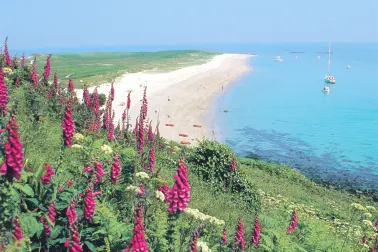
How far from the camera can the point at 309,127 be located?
47.7 m

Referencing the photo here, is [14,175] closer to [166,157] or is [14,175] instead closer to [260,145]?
[166,157]

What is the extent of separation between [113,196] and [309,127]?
44029 millimetres

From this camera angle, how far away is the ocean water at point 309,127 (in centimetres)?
3219

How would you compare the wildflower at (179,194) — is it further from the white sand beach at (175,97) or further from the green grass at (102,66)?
the green grass at (102,66)

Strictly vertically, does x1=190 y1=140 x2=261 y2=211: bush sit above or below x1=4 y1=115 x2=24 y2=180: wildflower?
below

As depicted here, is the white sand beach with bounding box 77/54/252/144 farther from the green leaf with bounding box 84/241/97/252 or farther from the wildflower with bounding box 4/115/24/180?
the wildflower with bounding box 4/115/24/180

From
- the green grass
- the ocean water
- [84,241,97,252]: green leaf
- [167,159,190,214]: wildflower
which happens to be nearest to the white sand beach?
the ocean water

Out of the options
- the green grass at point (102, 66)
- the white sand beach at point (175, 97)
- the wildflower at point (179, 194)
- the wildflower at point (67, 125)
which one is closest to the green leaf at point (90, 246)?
the wildflower at point (179, 194)

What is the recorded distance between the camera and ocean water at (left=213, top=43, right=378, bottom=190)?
106 feet

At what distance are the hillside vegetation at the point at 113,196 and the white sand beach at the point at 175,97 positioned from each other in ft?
35.2

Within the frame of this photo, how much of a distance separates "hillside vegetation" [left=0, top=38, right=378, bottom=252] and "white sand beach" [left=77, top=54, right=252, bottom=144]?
10.7m

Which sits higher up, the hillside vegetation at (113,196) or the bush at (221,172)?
the hillside vegetation at (113,196)

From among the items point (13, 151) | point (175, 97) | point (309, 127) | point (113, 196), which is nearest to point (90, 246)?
point (13, 151)

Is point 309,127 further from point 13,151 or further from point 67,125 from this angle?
point 13,151
